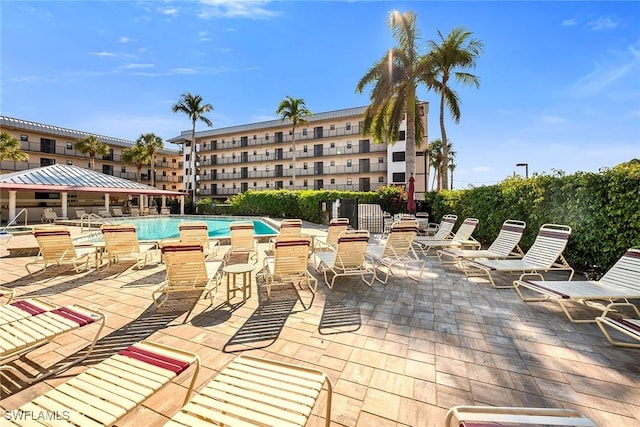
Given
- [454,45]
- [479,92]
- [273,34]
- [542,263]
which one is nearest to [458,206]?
[542,263]

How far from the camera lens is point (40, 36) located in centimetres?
698

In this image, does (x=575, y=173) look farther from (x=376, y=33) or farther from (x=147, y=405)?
(x=376, y=33)

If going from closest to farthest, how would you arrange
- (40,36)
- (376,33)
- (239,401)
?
1. (239,401)
2. (40,36)
3. (376,33)

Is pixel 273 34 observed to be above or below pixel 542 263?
above

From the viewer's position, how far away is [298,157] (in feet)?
122

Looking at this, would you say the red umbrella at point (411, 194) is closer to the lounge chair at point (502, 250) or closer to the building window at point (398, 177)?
the lounge chair at point (502, 250)

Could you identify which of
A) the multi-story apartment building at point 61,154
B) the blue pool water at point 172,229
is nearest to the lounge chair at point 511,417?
the blue pool water at point 172,229

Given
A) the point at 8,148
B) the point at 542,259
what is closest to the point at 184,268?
the point at 542,259

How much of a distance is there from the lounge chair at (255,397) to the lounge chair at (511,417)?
2.47 ft

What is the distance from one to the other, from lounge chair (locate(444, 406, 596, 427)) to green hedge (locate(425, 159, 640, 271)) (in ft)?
17.9

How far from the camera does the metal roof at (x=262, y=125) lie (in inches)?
1319

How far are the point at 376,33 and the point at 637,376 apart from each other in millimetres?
16165

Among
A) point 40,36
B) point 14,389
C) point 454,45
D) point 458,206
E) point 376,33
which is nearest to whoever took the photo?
point 14,389

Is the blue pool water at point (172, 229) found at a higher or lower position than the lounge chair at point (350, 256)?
lower
